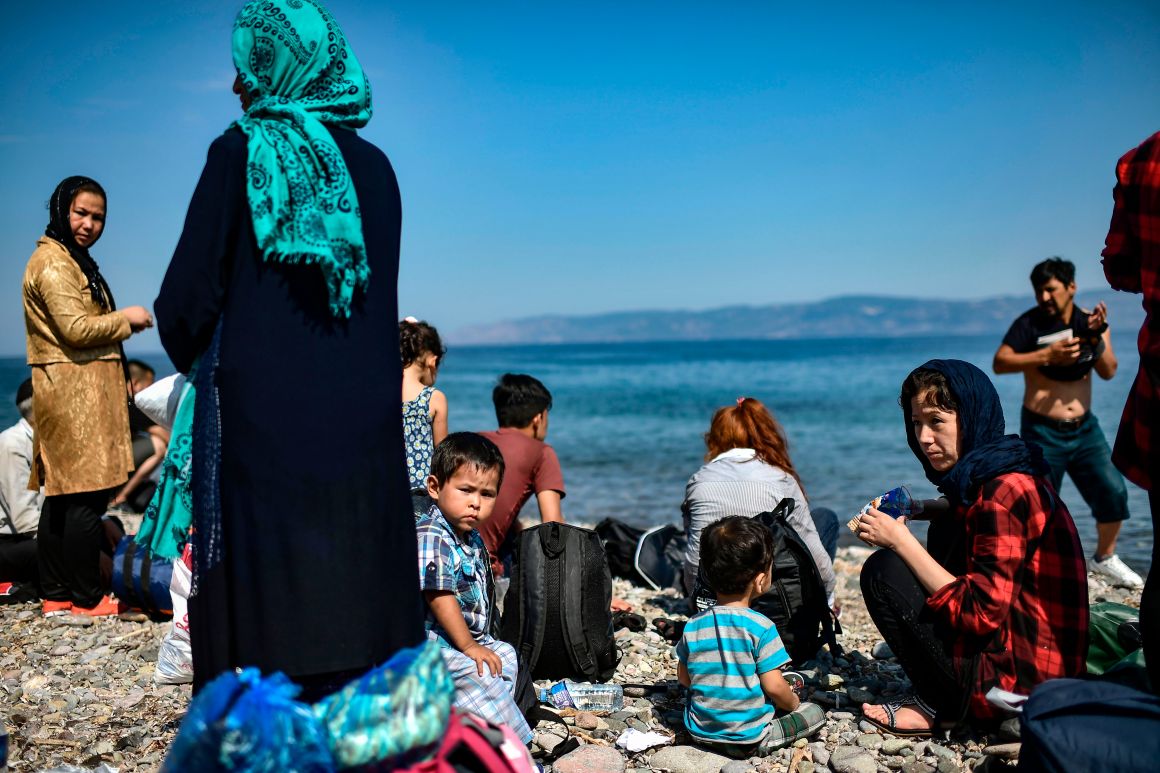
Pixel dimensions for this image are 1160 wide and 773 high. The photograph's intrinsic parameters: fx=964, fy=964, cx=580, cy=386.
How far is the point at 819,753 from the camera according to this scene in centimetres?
354

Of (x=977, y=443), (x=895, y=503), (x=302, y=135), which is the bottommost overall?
(x=895, y=503)

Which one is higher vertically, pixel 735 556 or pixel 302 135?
pixel 302 135

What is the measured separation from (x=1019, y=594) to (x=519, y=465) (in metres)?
2.70

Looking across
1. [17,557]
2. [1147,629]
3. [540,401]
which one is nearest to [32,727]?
[17,557]

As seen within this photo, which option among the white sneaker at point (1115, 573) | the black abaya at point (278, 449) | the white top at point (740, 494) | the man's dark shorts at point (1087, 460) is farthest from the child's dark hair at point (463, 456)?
the white sneaker at point (1115, 573)

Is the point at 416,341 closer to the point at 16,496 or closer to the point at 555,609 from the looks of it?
the point at 555,609

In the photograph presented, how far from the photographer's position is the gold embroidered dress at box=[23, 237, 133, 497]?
5121 mm

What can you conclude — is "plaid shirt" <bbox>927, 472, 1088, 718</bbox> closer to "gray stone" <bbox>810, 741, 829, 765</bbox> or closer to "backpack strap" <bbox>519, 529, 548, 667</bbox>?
"gray stone" <bbox>810, 741, 829, 765</bbox>

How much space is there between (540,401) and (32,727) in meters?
2.91

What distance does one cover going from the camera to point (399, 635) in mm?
2615

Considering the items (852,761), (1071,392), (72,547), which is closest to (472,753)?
(852,761)

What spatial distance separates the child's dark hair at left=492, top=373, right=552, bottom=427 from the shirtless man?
333 centimetres

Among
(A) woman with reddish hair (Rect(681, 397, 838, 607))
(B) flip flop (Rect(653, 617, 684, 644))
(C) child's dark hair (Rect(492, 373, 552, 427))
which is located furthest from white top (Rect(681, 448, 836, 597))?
(C) child's dark hair (Rect(492, 373, 552, 427))

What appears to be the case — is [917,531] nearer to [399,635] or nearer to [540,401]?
[540,401]
